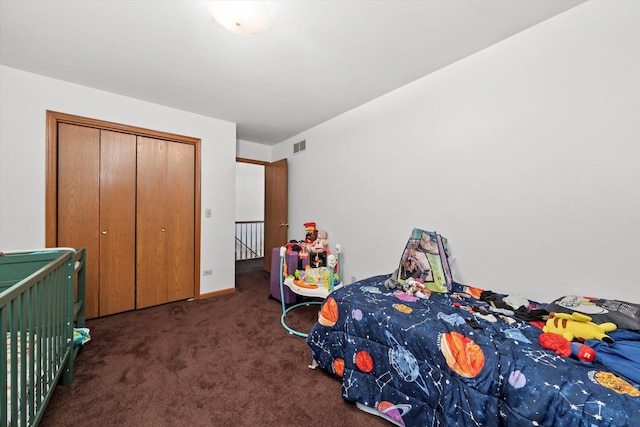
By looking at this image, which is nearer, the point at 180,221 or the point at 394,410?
the point at 394,410

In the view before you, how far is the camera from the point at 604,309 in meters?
1.25

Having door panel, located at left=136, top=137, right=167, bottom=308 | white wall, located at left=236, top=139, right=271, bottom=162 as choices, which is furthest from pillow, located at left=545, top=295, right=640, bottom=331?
white wall, located at left=236, top=139, right=271, bottom=162

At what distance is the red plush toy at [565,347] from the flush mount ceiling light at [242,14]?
2.30 m

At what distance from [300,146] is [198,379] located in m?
3.10

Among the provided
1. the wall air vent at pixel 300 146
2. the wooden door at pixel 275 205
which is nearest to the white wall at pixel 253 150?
the wooden door at pixel 275 205

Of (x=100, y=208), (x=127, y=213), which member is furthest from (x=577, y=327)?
(x=100, y=208)

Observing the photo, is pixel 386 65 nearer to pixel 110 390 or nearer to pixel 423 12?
pixel 423 12

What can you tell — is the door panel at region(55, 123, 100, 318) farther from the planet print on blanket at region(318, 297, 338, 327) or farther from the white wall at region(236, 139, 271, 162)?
the planet print on blanket at region(318, 297, 338, 327)

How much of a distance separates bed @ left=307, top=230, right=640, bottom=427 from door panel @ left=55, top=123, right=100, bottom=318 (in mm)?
2555

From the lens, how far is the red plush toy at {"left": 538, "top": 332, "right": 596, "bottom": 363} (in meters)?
1.08

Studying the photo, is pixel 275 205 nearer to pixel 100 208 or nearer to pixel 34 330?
pixel 100 208

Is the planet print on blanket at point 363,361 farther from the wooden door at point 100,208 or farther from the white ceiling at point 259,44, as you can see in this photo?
the wooden door at point 100,208

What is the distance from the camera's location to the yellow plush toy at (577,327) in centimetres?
116

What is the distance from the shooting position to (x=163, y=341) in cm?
219
